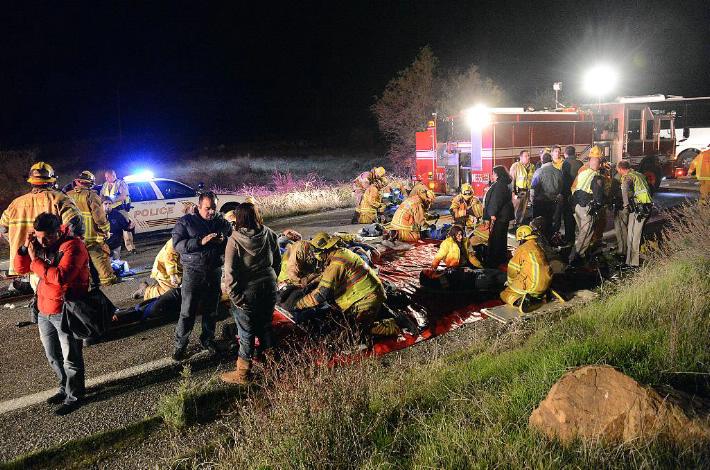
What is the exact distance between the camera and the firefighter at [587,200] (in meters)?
7.52

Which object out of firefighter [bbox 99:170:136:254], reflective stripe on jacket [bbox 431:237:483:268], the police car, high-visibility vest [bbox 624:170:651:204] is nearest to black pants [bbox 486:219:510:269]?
reflective stripe on jacket [bbox 431:237:483:268]

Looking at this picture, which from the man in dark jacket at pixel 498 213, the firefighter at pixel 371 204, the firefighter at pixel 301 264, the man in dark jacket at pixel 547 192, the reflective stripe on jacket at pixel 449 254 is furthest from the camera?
the firefighter at pixel 371 204

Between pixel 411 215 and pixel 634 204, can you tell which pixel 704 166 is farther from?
pixel 411 215

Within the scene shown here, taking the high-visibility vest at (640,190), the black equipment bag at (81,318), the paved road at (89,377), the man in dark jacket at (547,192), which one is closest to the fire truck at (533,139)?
the man in dark jacket at (547,192)

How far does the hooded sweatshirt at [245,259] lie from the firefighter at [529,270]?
2851 mm

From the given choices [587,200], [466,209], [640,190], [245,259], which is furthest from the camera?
[466,209]

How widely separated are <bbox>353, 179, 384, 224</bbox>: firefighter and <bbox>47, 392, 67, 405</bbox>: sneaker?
7398mm

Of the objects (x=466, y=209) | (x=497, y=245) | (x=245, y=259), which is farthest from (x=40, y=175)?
(x=466, y=209)

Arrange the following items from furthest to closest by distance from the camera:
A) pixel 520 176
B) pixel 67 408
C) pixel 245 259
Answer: pixel 520 176 < pixel 245 259 < pixel 67 408

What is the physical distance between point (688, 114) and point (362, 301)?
685 inches

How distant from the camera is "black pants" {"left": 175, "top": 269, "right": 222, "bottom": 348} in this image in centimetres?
468

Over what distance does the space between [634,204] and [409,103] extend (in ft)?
55.8

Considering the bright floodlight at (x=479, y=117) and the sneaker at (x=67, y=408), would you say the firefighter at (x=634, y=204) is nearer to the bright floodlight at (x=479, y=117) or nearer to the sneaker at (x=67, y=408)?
the bright floodlight at (x=479, y=117)

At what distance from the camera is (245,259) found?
13.8 ft
